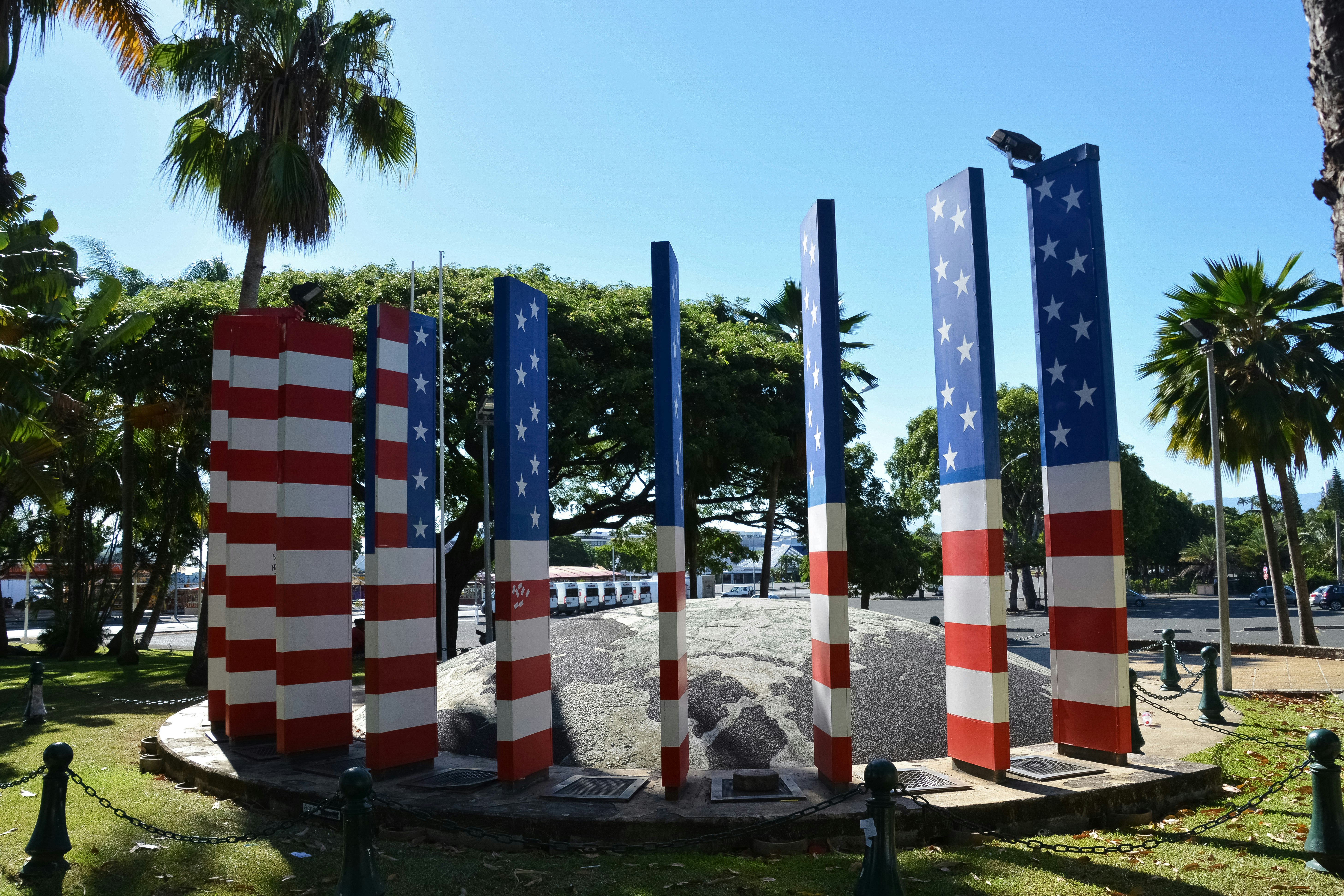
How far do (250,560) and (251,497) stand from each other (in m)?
0.61

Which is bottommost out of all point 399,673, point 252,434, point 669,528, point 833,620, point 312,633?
point 399,673

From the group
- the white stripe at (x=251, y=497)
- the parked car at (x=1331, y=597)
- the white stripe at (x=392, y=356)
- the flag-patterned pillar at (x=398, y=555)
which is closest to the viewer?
the flag-patterned pillar at (x=398, y=555)

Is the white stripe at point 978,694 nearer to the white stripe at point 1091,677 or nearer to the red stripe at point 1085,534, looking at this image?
the white stripe at point 1091,677

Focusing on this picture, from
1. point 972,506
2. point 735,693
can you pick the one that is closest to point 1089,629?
point 972,506

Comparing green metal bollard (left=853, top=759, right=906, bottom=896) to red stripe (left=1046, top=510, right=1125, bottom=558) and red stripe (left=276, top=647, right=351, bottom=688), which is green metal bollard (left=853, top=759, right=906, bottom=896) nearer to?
red stripe (left=1046, top=510, right=1125, bottom=558)

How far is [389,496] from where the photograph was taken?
290 inches

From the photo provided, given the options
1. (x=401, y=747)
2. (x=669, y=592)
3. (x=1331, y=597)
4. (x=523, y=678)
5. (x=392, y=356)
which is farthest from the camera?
(x=1331, y=597)

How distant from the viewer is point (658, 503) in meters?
6.41

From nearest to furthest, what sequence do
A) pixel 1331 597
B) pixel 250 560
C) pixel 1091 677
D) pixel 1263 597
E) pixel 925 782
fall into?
1. pixel 925 782
2. pixel 1091 677
3. pixel 250 560
4. pixel 1263 597
5. pixel 1331 597

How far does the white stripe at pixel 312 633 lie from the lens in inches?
307

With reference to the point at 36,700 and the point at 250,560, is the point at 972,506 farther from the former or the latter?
the point at 36,700

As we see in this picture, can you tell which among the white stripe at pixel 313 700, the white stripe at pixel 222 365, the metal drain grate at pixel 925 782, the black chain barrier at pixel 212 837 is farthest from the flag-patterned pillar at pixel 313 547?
the metal drain grate at pixel 925 782

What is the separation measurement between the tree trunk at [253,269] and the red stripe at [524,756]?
10.1 metres

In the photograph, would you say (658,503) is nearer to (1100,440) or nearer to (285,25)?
(1100,440)
